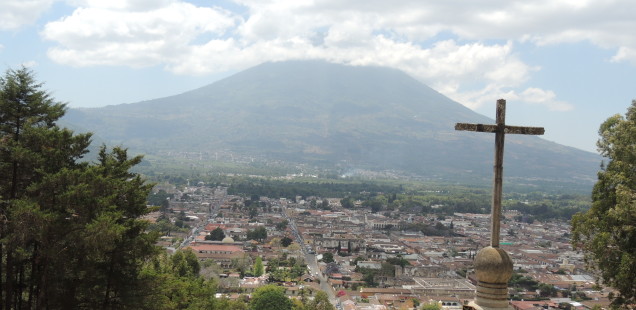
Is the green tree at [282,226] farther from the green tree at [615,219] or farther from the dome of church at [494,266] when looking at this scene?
the dome of church at [494,266]

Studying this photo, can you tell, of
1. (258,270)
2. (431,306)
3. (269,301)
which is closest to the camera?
(269,301)

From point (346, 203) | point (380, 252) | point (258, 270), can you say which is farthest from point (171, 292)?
point (346, 203)

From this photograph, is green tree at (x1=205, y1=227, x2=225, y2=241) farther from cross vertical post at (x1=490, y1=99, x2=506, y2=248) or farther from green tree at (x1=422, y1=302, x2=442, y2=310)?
cross vertical post at (x1=490, y1=99, x2=506, y2=248)

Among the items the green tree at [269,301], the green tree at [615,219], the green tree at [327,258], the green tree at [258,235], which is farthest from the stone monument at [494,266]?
the green tree at [258,235]

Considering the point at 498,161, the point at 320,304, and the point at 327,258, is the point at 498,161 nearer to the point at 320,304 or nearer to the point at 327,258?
the point at 320,304

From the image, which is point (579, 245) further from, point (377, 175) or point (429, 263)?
point (377, 175)

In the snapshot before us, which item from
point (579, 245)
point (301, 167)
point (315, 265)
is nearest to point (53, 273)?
point (579, 245)
